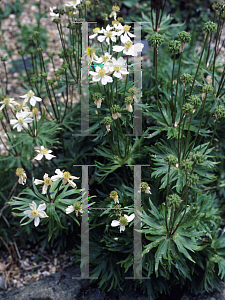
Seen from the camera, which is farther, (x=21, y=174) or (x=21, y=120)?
(x=21, y=120)

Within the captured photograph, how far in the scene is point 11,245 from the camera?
3.43 m

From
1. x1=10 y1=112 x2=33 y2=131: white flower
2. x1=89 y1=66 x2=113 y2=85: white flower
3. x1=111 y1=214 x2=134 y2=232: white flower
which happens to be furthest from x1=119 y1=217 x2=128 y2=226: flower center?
x1=10 y1=112 x2=33 y2=131: white flower

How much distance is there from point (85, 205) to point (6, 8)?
494cm

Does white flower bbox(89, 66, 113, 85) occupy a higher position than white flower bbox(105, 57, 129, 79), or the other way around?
white flower bbox(105, 57, 129, 79)

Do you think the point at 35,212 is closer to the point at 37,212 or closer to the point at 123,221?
the point at 37,212

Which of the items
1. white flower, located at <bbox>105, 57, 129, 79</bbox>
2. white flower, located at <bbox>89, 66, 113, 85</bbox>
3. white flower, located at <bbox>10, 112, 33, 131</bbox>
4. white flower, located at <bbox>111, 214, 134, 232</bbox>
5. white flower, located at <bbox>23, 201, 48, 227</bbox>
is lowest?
white flower, located at <bbox>111, 214, 134, 232</bbox>

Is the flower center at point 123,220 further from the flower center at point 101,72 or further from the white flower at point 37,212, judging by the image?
the flower center at point 101,72

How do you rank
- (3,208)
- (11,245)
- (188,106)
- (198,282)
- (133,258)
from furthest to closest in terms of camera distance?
(11,245), (3,208), (198,282), (133,258), (188,106)

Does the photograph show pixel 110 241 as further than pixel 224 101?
No

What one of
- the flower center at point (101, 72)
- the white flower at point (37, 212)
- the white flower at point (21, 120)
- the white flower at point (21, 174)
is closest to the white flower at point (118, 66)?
the flower center at point (101, 72)

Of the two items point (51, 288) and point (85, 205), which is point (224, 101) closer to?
point (85, 205)

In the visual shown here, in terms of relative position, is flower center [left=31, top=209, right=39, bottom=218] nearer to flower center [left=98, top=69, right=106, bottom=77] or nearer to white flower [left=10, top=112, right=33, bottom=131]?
white flower [left=10, top=112, right=33, bottom=131]

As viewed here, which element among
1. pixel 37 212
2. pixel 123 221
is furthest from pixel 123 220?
pixel 37 212

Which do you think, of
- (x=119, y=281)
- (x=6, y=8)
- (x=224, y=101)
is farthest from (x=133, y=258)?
(x=6, y=8)
